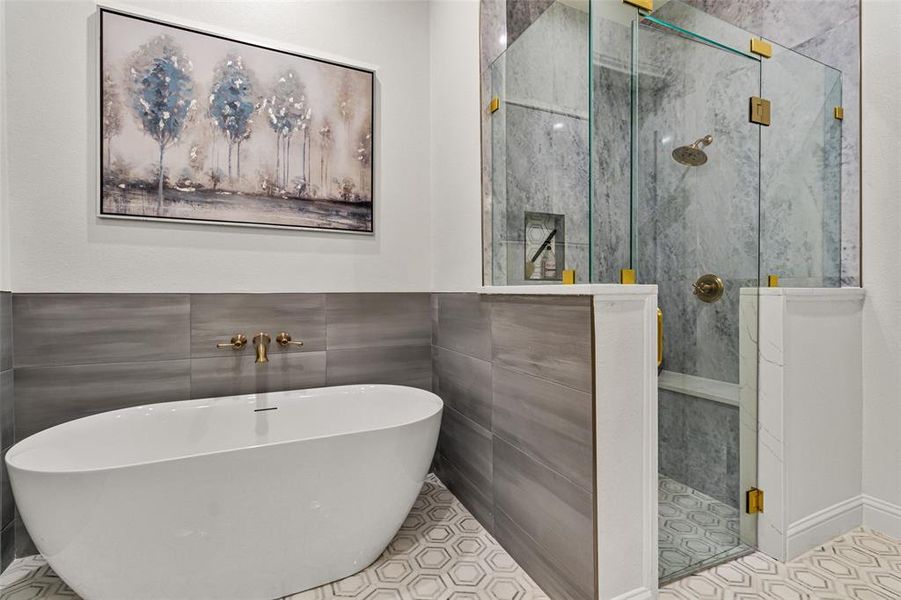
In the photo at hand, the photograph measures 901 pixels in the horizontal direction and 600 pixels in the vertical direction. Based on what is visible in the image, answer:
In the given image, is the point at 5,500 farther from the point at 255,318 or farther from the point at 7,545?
the point at 255,318

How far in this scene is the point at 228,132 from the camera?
6.66ft

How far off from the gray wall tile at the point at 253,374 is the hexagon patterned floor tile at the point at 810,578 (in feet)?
5.76

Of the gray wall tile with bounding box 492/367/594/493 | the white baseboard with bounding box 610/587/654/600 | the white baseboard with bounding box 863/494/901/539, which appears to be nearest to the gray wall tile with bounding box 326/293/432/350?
the gray wall tile with bounding box 492/367/594/493

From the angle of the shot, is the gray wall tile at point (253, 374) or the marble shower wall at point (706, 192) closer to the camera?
the marble shower wall at point (706, 192)

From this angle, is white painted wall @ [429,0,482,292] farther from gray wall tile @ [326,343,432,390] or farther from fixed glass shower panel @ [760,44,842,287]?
fixed glass shower panel @ [760,44,842,287]

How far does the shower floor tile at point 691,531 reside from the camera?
5.01 ft

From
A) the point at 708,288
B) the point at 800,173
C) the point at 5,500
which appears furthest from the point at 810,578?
the point at 5,500

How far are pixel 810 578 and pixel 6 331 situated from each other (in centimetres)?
313

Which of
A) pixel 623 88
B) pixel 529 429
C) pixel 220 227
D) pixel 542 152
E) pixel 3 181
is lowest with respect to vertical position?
pixel 529 429

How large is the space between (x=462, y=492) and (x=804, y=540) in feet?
4.59

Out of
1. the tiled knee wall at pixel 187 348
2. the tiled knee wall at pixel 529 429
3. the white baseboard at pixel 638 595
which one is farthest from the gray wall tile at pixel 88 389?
the white baseboard at pixel 638 595

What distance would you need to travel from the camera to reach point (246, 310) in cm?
206

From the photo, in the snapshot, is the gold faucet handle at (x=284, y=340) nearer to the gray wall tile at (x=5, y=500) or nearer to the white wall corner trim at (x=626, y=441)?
the gray wall tile at (x=5, y=500)

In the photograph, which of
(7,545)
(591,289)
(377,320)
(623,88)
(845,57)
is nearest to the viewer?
(591,289)
